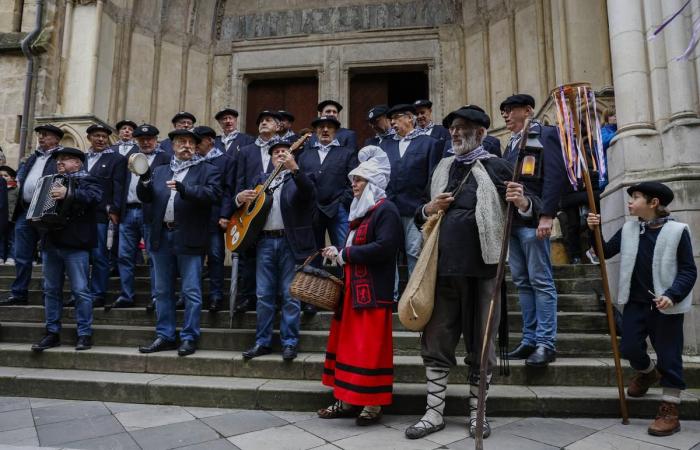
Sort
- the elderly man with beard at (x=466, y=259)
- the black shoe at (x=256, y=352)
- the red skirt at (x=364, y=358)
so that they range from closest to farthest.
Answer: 1. the elderly man with beard at (x=466, y=259)
2. the red skirt at (x=364, y=358)
3. the black shoe at (x=256, y=352)

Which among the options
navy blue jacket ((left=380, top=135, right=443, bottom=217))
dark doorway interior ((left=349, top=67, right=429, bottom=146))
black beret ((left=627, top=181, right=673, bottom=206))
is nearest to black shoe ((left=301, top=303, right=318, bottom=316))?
navy blue jacket ((left=380, top=135, right=443, bottom=217))

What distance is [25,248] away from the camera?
21.4ft

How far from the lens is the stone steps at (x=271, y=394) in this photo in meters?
3.96

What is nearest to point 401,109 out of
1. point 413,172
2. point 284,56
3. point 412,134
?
point 412,134

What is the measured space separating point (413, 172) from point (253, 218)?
6.13ft

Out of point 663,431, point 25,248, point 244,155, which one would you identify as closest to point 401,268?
point 244,155

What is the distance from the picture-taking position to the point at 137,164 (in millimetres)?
5004

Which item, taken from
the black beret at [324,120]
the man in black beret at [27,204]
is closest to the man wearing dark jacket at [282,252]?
the black beret at [324,120]

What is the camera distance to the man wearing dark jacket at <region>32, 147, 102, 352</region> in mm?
5270

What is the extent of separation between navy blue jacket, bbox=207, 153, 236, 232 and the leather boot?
4240mm

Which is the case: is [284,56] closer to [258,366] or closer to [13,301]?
[13,301]

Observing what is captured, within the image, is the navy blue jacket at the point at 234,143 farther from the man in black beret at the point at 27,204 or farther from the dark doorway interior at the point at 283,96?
the dark doorway interior at the point at 283,96

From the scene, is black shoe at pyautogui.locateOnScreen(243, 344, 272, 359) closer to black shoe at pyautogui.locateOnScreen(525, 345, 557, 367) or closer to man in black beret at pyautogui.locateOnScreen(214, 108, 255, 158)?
black shoe at pyautogui.locateOnScreen(525, 345, 557, 367)

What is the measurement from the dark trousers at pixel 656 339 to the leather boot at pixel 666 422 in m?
0.16
